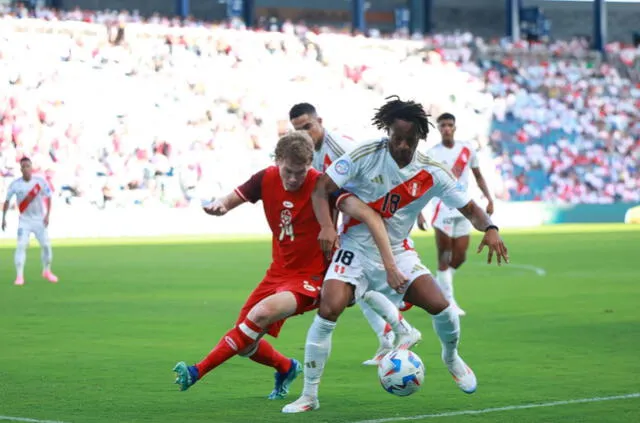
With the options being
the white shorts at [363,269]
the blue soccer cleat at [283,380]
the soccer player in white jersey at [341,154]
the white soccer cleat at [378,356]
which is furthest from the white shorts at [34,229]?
the white shorts at [363,269]

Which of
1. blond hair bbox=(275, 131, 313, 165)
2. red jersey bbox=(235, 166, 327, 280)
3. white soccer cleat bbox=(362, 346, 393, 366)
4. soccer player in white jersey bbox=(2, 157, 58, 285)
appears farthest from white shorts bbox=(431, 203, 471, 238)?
soccer player in white jersey bbox=(2, 157, 58, 285)

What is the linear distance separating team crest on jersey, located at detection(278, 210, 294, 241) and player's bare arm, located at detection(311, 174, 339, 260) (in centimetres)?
27

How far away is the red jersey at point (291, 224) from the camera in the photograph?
28.4 ft

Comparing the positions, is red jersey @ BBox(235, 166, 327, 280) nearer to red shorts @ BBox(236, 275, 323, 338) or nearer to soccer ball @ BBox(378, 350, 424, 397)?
red shorts @ BBox(236, 275, 323, 338)

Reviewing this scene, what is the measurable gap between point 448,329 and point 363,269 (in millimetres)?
743

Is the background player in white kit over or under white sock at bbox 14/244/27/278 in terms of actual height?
over

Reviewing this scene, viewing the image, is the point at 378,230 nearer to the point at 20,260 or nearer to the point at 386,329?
the point at 386,329

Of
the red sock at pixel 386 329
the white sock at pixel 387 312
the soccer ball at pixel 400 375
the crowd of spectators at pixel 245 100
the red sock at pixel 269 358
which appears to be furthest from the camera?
the crowd of spectators at pixel 245 100

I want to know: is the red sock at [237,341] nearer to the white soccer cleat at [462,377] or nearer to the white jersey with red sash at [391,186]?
the white jersey with red sash at [391,186]

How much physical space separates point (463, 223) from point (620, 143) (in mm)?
32928

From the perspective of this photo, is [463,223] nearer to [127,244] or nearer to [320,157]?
[320,157]

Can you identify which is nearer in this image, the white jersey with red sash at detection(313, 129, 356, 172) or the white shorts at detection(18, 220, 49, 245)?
the white jersey with red sash at detection(313, 129, 356, 172)

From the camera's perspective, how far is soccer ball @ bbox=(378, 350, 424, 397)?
8555 mm

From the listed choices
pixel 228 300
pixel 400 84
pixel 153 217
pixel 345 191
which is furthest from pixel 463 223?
pixel 400 84
